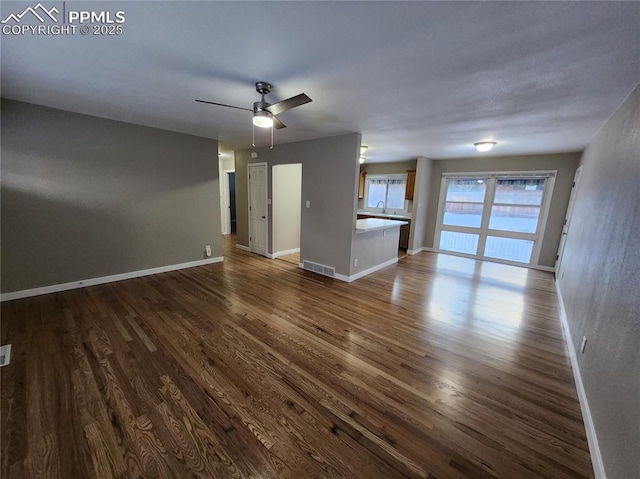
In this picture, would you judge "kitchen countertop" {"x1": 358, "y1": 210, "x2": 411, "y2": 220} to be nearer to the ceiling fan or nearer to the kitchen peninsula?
the kitchen peninsula

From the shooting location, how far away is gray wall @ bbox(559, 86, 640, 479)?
1.19 meters

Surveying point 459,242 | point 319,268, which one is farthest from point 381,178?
point 319,268

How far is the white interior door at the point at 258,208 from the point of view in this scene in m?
5.22

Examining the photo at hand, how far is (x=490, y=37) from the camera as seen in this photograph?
1436 millimetres

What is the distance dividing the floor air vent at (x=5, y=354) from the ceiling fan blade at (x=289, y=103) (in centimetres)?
300

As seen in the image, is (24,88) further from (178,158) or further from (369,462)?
(369,462)

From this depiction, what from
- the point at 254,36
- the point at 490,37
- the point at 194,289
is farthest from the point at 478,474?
the point at 194,289

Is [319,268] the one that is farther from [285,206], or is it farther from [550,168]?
[550,168]

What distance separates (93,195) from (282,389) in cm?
373

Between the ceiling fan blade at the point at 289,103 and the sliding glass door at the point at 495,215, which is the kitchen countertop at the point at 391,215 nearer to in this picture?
the sliding glass door at the point at 495,215

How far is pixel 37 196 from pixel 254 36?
3541 mm

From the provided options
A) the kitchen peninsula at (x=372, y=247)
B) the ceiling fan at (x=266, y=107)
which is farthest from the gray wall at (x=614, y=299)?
the kitchen peninsula at (x=372, y=247)

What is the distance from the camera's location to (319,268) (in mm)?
4453

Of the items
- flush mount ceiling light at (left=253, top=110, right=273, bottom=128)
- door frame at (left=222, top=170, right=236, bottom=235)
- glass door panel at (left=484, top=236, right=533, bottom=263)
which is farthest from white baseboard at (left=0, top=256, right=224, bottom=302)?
glass door panel at (left=484, top=236, right=533, bottom=263)
